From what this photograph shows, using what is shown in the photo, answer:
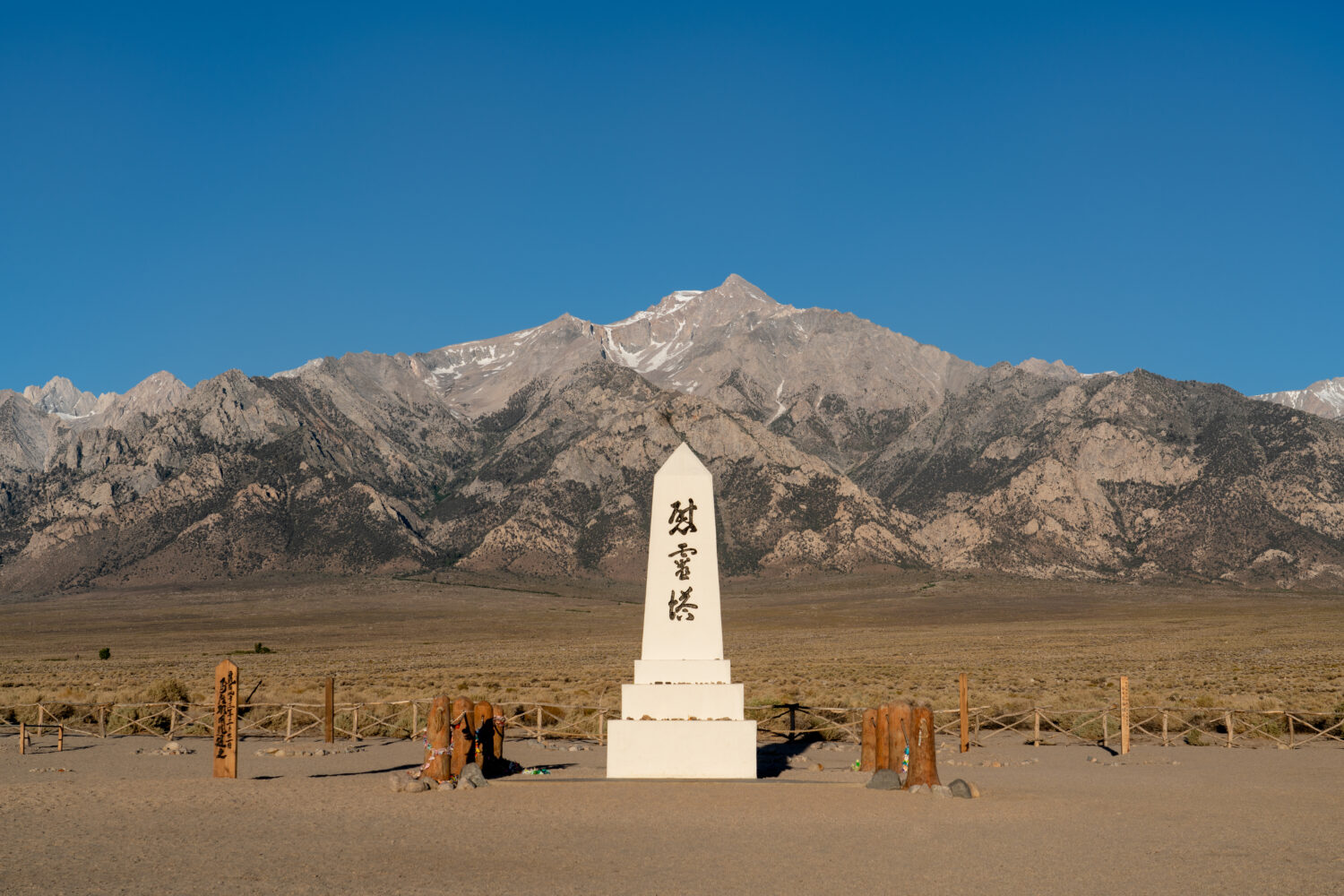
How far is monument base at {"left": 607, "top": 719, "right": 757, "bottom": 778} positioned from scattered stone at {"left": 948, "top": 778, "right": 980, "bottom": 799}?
124 inches

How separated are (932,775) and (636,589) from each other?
518ft

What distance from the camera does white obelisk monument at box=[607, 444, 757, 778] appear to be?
59.9 feet

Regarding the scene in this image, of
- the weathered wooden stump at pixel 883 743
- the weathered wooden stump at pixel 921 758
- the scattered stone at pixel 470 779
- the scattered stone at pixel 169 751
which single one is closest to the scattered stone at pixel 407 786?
the scattered stone at pixel 470 779

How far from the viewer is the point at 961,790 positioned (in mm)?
16891

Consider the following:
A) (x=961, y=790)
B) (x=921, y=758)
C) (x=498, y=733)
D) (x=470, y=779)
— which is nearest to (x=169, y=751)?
(x=498, y=733)

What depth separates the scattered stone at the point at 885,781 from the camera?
1742 centimetres

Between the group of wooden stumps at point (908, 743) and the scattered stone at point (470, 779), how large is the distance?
6275 mm

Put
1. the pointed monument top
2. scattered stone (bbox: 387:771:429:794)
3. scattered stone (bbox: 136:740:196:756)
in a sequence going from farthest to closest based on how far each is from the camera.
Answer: scattered stone (bbox: 136:740:196:756) → the pointed monument top → scattered stone (bbox: 387:771:429:794)

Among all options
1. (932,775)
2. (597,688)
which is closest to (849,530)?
(597,688)

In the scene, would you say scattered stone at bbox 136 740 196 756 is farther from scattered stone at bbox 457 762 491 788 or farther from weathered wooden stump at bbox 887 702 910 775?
weathered wooden stump at bbox 887 702 910 775

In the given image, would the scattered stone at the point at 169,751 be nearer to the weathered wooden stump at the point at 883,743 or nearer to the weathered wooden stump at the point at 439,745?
the weathered wooden stump at the point at 439,745

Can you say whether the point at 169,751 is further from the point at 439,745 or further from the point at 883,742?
Answer: the point at 883,742

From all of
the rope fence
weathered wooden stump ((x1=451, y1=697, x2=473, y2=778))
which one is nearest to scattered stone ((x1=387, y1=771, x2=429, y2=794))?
weathered wooden stump ((x1=451, y1=697, x2=473, y2=778))

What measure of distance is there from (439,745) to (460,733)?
430mm
